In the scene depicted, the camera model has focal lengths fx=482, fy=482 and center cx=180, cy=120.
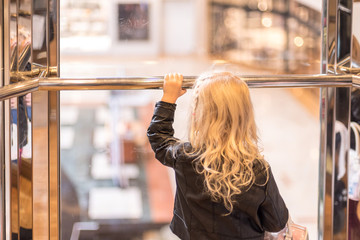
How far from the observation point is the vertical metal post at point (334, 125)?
1396mm

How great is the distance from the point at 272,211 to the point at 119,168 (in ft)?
2.31

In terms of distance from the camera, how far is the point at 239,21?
185 centimetres

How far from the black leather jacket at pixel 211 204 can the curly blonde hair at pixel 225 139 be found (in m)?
0.02

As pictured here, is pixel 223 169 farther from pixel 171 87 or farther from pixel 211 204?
pixel 171 87

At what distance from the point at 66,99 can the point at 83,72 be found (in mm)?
110

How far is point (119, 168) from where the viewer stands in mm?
1654

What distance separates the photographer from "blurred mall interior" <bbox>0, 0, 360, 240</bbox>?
1.44m

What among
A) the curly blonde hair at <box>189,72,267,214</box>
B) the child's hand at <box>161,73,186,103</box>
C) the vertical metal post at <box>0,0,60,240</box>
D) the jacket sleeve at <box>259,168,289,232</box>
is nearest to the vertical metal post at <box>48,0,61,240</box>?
the vertical metal post at <box>0,0,60,240</box>

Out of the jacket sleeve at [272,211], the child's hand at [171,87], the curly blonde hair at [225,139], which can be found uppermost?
the child's hand at [171,87]

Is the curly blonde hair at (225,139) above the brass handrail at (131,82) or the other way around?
the other way around

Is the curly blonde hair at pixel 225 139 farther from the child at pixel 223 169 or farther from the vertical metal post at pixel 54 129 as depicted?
the vertical metal post at pixel 54 129

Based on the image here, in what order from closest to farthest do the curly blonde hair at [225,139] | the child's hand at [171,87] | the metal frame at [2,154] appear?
the curly blonde hair at [225,139]
the child's hand at [171,87]
the metal frame at [2,154]

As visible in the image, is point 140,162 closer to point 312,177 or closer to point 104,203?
point 104,203

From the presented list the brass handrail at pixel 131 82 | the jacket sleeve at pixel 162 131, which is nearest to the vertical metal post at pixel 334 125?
the brass handrail at pixel 131 82
